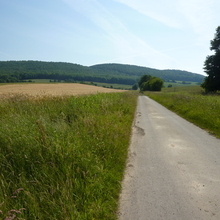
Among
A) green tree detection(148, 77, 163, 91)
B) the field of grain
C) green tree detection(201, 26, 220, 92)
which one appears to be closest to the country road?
the field of grain

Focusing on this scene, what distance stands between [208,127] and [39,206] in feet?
29.7

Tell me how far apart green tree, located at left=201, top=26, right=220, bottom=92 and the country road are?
33.0 m

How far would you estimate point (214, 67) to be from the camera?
35.4 m

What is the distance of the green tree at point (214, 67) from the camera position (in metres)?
34.8

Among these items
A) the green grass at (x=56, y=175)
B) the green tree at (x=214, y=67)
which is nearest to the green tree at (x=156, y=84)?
the green tree at (x=214, y=67)

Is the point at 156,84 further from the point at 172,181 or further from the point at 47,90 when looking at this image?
the point at 172,181

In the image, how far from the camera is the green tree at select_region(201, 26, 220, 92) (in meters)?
34.8

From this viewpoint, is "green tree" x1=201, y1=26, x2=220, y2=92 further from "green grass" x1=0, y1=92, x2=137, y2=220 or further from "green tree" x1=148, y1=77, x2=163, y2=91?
"green tree" x1=148, y1=77, x2=163, y2=91

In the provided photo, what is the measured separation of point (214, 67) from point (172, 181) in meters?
38.1

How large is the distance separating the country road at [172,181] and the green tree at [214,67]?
108ft

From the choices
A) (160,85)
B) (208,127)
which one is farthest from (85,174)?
(160,85)

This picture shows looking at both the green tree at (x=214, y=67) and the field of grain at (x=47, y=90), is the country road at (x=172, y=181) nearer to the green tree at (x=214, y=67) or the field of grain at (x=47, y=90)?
the field of grain at (x=47, y=90)

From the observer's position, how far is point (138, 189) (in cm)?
375

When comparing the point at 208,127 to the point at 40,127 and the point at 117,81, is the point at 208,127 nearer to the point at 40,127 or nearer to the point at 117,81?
the point at 40,127
